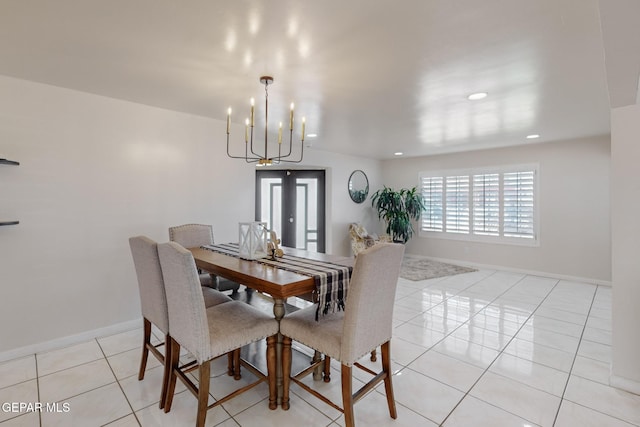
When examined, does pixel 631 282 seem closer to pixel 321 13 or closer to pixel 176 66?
pixel 321 13

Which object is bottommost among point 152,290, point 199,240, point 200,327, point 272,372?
point 272,372

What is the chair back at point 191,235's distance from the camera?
10.1 ft

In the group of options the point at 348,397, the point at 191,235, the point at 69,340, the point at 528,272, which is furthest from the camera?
the point at 528,272

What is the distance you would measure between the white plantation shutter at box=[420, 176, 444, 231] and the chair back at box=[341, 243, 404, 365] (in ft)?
16.9

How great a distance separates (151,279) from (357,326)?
1.34 metres

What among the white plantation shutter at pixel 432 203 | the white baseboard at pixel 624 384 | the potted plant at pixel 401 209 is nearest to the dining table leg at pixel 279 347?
the white baseboard at pixel 624 384

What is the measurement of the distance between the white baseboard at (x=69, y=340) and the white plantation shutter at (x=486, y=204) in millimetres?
5765

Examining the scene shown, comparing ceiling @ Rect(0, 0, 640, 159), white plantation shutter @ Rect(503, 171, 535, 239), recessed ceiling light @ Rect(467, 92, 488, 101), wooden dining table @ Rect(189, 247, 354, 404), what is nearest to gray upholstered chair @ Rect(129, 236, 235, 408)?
wooden dining table @ Rect(189, 247, 354, 404)

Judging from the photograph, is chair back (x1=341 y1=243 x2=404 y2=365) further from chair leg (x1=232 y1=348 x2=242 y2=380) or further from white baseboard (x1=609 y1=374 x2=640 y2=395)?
white baseboard (x1=609 y1=374 x2=640 y2=395)

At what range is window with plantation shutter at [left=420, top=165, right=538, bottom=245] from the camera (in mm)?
5426

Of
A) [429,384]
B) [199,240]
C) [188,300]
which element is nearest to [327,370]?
[429,384]

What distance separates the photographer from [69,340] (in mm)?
2785

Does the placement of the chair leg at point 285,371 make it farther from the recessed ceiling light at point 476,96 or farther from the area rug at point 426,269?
the area rug at point 426,269

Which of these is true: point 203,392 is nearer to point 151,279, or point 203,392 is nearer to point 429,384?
point 151,279
